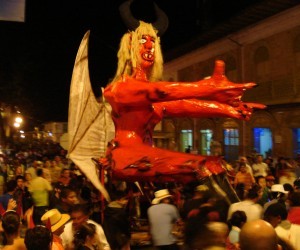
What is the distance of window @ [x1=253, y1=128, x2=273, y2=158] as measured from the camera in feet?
58.0

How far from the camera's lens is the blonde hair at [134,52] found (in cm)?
529

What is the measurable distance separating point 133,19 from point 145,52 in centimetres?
47

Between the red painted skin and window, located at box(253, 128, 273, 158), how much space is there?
512 inches

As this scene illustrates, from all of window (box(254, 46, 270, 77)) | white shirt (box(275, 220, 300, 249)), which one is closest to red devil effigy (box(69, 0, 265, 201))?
white shirt (box(275, 220, 300, 249))

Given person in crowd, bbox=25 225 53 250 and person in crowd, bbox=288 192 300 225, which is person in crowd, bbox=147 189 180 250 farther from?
person in crowd, bbox=25 225 53 250

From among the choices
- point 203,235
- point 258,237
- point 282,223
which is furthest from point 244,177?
point 258,237

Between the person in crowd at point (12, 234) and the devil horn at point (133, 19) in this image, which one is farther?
the devil horn at point (133, 19)

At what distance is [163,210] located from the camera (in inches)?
216

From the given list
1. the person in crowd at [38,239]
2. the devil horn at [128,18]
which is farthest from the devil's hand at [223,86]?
the person in crowd at [38,239]

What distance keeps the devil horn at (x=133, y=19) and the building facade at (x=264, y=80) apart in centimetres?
839

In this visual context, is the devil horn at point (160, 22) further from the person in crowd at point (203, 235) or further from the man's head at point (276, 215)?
the person in crowd at point (203, 235)

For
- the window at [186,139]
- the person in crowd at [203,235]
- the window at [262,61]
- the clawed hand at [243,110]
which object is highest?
the window at [262,61]

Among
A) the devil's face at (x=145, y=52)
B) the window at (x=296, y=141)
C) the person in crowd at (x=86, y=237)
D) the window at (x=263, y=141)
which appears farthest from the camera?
the window at (x=263, y=141)

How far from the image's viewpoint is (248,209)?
503 centimetres
